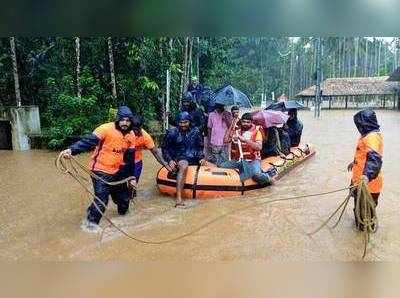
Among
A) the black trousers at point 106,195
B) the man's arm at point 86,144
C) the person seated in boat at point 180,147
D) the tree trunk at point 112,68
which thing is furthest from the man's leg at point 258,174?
the tree trunk at point 112,68

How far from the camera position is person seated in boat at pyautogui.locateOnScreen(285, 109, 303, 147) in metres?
8.46

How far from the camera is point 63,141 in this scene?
10.5m

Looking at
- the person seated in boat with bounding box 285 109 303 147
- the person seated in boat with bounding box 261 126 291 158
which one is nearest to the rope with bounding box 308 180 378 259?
the person seated in boat with bounding box 261 126 291 158

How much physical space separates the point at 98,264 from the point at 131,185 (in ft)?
11.8

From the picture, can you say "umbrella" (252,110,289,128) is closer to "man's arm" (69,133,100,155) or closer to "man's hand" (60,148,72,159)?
"man's arm" (69,133,100,155)

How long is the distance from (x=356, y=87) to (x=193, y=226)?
32.4 metres

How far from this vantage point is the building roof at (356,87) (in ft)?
110

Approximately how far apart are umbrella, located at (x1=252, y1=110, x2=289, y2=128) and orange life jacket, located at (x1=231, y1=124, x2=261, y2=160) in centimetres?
82

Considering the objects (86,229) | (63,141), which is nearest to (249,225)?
(86,229)

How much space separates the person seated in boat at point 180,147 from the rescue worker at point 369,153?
2199 mm

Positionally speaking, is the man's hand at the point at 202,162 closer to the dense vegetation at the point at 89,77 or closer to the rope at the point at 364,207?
the rope at the point at 364,207

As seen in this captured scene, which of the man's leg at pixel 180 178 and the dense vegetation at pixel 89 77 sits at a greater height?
the dense vegetation at pixel 89 77

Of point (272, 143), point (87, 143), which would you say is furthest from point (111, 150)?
point (272, 143)
